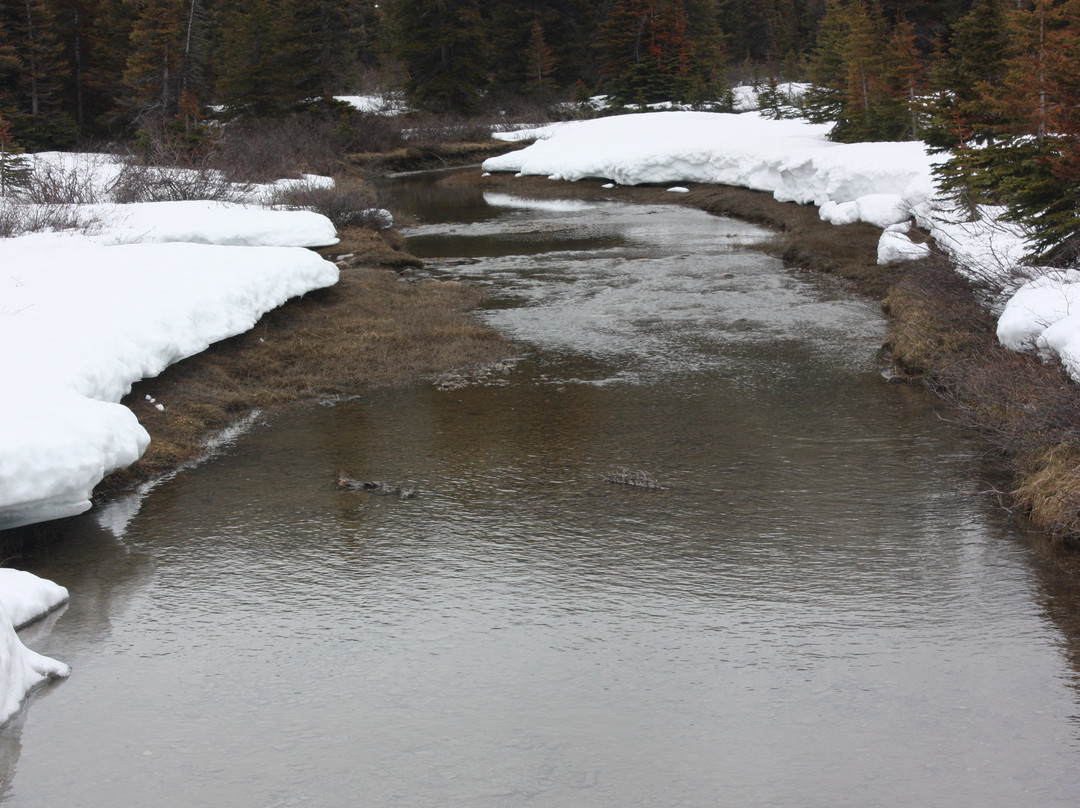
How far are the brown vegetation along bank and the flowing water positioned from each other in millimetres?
337

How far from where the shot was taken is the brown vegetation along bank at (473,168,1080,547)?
27.0 ft

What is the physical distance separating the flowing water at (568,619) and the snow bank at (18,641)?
0.13 m

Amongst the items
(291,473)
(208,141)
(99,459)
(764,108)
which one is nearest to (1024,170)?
(291,473)

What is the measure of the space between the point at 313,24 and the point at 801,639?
40.6 metres

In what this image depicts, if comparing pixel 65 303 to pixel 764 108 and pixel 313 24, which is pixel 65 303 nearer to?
pixel 313 24

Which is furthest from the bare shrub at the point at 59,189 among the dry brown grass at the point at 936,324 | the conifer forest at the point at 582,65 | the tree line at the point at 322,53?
the dry brown grass at the point at 936,324

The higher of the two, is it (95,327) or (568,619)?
(95,327)

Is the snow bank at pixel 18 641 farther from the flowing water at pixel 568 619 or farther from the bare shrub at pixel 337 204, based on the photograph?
the bare shrub at pixel 337 204

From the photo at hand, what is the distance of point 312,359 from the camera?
13117mm

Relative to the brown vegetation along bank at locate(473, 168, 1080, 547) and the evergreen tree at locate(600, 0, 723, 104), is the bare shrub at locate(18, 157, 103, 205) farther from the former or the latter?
the evergreen tree at locate(600, 0, 723, 104)

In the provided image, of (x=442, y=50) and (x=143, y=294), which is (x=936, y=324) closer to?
(x=143, y=294)

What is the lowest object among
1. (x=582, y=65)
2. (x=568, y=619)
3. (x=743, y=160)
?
(x=568, y=619)

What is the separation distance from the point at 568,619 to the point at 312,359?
7.29 meters

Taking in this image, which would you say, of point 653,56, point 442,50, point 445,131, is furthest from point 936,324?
point 442,50
